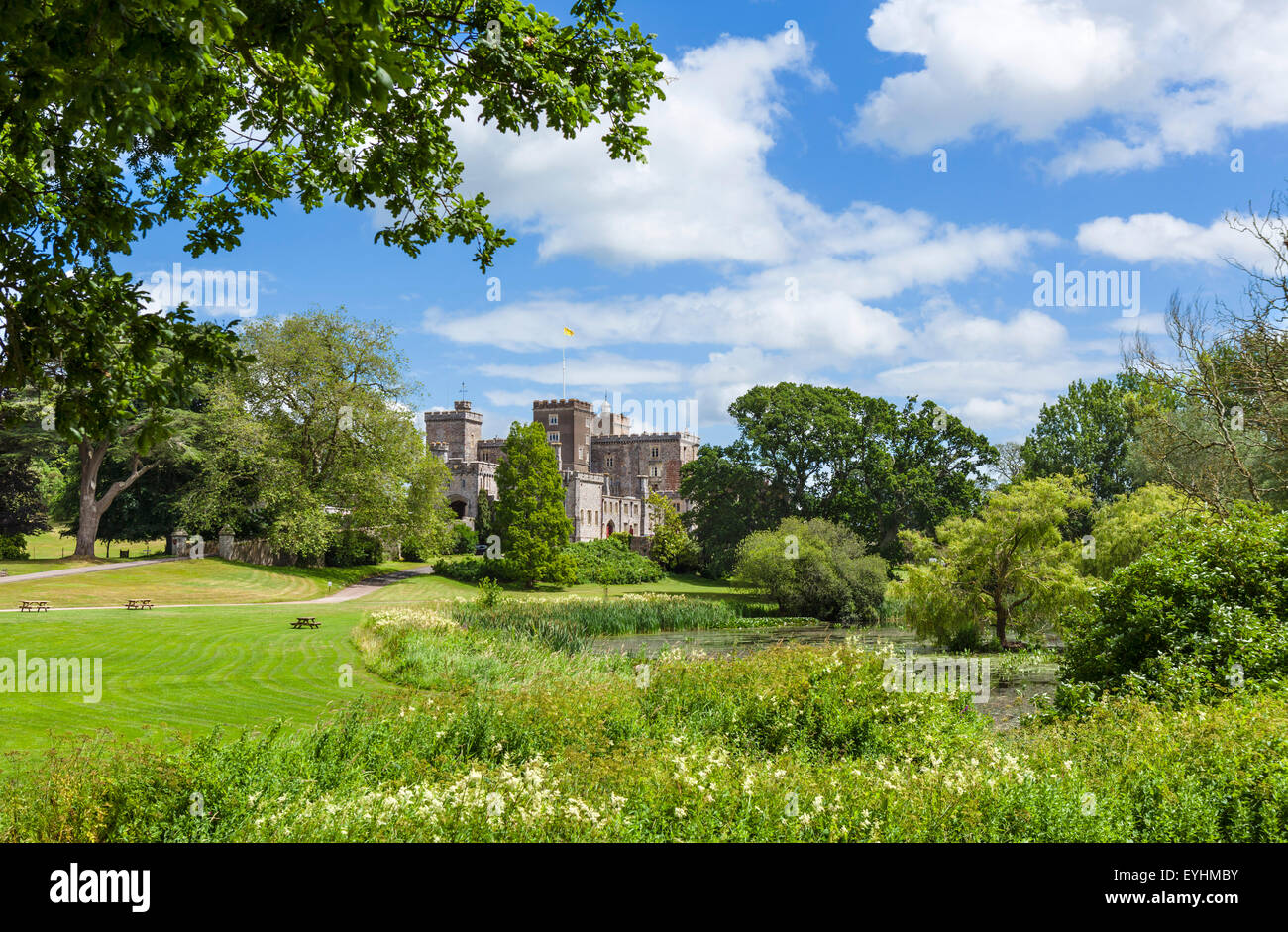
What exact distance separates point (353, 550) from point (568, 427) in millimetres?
46350

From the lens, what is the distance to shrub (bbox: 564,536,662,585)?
53812 mm

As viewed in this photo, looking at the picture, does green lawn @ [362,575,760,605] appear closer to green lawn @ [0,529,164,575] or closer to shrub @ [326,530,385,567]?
shrub @ [326,530,385,567]

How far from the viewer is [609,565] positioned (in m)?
56.1

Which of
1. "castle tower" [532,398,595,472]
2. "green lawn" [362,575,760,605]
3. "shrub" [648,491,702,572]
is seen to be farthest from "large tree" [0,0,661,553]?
"castle tower" [532,398,595,472]

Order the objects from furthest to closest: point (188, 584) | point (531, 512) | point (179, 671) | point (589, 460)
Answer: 1. point (589, 460)
2. point (531, 512)
3. point (188, 584)
4. point (179, 671)

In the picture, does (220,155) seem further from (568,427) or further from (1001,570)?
(568,427)

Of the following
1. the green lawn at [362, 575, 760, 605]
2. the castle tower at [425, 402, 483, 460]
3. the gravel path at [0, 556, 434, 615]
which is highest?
the castle tower at [425, 402, 483, 460]

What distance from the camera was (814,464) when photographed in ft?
171

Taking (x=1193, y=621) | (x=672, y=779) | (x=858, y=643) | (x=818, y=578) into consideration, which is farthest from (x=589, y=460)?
(x=672, y=779)

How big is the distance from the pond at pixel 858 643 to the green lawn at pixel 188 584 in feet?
56.7

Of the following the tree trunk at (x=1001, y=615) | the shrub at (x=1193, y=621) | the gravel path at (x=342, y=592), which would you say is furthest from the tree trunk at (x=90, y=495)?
the shrub at (x=1193, y=621)

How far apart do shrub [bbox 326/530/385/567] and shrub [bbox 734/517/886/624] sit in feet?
71.2

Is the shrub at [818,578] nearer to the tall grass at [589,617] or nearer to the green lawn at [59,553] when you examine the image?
the tall grass at [589,617]

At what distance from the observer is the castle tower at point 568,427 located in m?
91.4
